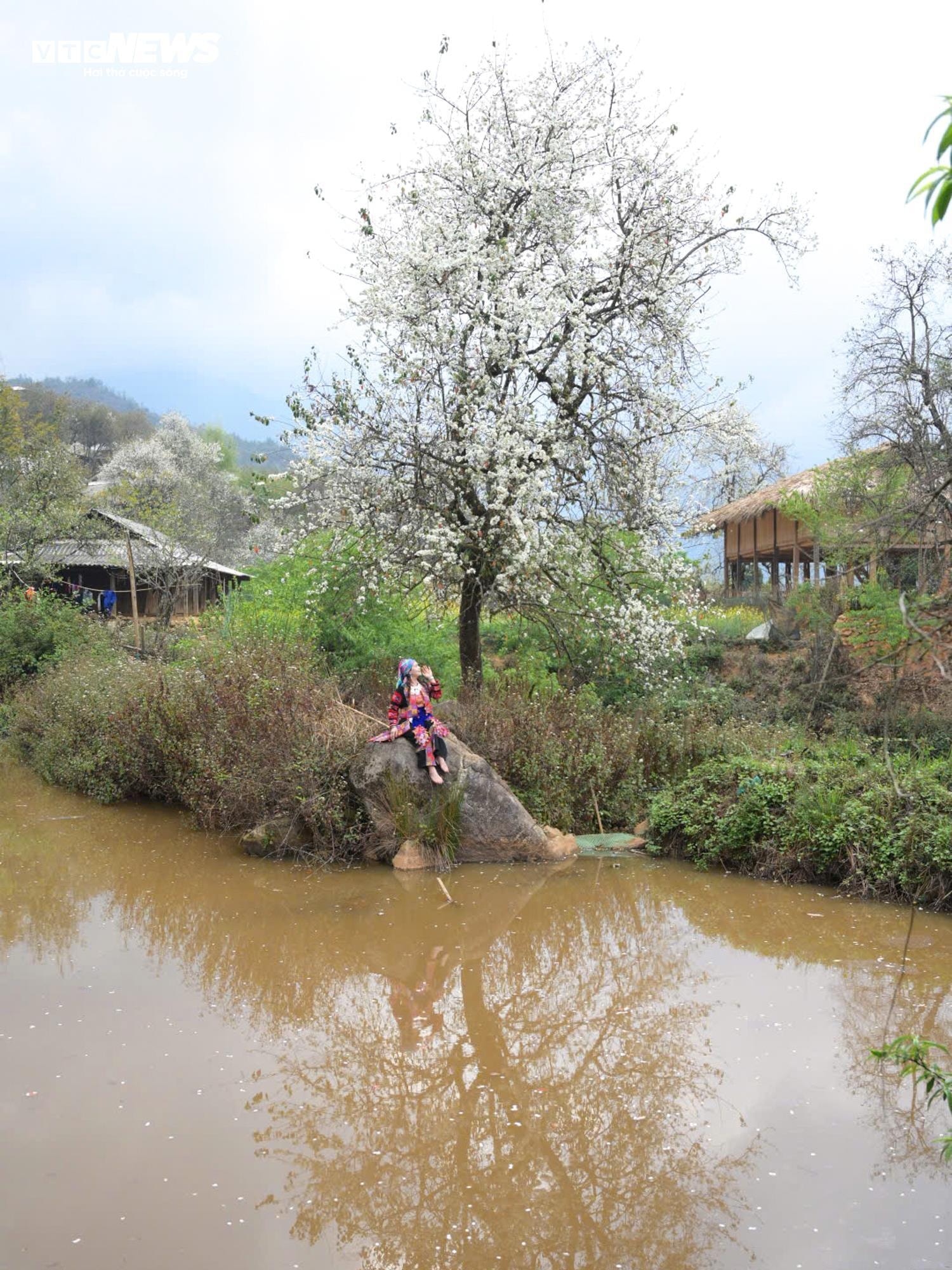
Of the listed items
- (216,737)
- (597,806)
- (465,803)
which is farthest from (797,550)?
(216,737)

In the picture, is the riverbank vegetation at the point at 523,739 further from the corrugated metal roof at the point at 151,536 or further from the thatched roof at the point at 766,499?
the corrugated metal roof at the point at 151,536

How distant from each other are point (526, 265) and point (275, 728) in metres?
6.37

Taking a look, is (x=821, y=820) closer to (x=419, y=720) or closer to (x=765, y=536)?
(x=419, y=720)

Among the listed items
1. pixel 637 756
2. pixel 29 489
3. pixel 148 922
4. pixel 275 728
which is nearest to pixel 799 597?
pixel 637 756

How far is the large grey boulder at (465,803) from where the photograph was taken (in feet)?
33.6

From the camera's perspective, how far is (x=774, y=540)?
2716cm

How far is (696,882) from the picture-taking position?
977 centimetres

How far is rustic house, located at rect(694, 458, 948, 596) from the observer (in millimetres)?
20922

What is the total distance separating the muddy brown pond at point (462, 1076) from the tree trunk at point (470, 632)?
12.5 feet

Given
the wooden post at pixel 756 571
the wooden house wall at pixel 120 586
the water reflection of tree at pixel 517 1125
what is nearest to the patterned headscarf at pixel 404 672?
the water reflection of tree at pixel 517 1125

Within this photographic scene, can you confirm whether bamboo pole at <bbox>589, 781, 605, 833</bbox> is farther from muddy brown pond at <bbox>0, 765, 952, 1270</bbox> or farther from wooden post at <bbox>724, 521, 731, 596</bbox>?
wooden post at <bbox>724, 521, 731, 596</bbox>

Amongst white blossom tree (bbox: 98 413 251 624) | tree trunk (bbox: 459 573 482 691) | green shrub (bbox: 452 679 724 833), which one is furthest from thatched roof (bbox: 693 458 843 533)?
white blossom tree (bbox: 98 413 251 624)

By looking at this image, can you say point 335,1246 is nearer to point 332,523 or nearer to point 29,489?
point 332,523

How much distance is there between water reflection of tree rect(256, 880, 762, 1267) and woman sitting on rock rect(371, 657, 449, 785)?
2.80m
